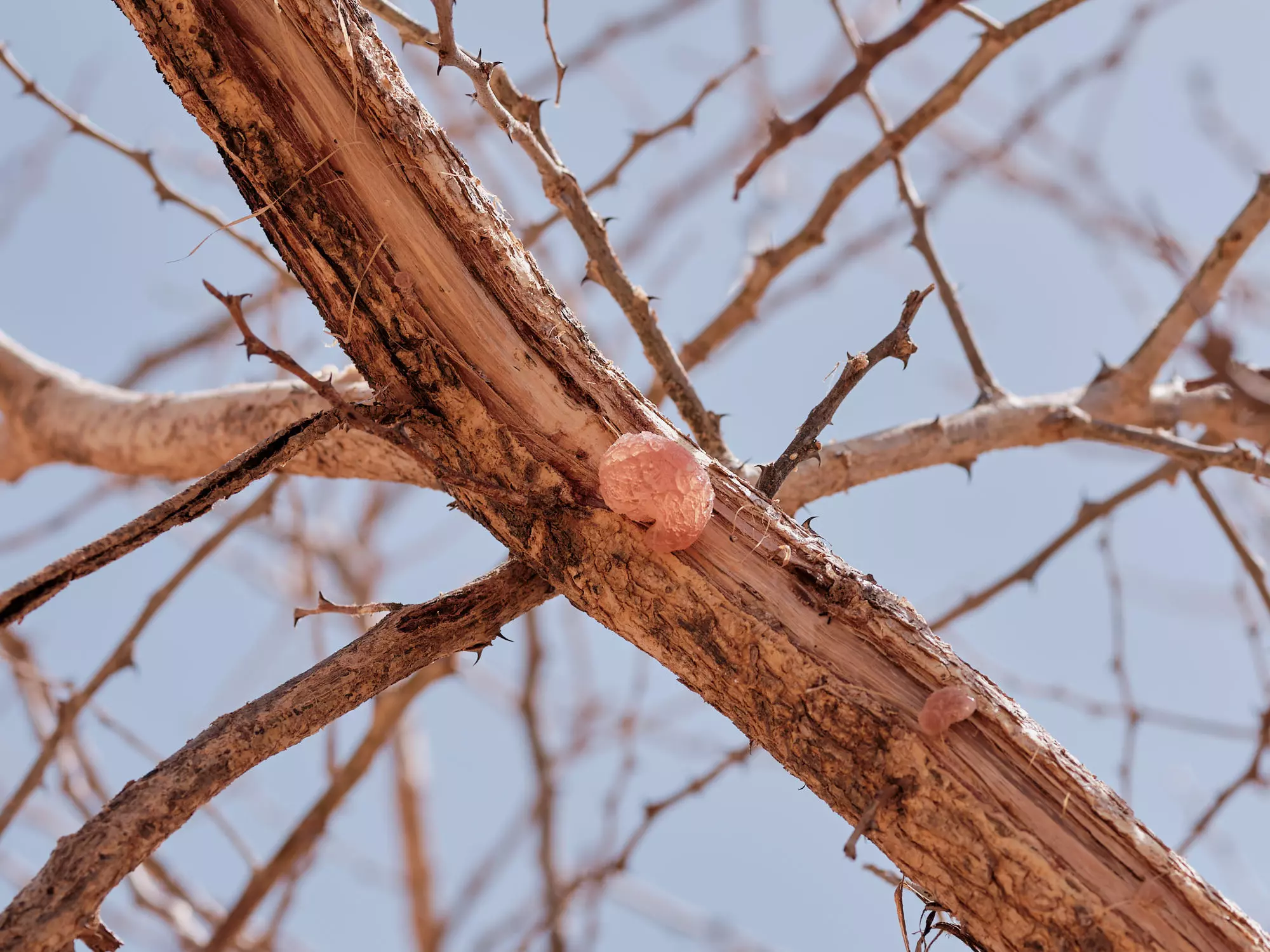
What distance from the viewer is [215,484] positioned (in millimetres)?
1463

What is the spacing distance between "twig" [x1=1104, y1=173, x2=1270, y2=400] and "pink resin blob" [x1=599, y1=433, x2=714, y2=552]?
177cm

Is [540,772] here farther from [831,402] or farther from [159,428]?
[831,402]

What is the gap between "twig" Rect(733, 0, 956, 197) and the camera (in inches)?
91.4

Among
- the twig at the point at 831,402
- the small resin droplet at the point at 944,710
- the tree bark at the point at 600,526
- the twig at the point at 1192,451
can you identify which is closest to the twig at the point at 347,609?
the tree bark at the point at 600,526

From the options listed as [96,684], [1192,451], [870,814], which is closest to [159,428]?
[96,684]

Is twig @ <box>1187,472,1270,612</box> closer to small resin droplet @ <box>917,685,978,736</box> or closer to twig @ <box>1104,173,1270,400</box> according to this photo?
twig @ <box>1104,173,1270,400</box>

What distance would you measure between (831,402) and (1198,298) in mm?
1450

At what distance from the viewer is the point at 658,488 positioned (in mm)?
1495

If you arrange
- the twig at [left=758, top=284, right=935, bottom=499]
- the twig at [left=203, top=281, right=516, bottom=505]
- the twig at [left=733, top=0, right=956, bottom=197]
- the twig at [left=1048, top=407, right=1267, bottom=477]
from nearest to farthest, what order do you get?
the twig at [left=203, top=281, right=516, bottom=505], the twig at [left=758, top=284, right=935, bottom=499], the twig at [left=733, top=0, right=956, bottom=197], the twig at [left=1048, top=407, right=1267, bottom=477]

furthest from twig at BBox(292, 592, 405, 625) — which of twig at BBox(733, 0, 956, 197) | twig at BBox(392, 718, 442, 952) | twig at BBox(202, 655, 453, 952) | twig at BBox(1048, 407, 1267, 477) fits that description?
twig at BBox(392, 718, 442, 952)

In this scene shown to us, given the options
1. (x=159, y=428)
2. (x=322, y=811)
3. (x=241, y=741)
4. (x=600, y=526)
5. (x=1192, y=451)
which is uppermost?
(x=1192, y=451)

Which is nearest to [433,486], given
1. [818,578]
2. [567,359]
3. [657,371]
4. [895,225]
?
[657,371]

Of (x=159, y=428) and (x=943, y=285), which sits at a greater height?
(x=943, y=285)

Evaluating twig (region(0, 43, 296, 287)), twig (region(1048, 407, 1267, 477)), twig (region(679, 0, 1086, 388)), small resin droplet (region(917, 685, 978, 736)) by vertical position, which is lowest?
small resin droplet (region(917, 685, 978, 736))
